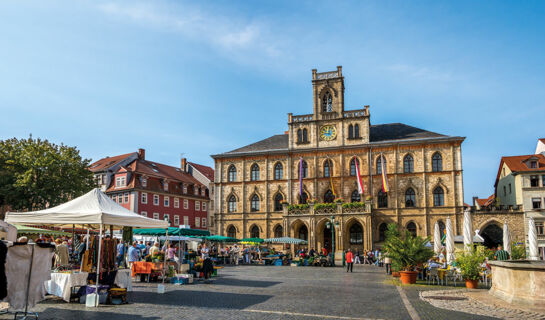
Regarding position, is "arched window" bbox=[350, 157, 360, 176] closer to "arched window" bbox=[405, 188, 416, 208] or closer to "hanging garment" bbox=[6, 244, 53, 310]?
"arched window" bbox=[405, 188, 416, 208]

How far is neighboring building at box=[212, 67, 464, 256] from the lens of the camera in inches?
1682

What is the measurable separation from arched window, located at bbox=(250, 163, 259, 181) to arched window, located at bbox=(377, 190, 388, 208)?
13188 mm

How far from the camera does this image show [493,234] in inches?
1805

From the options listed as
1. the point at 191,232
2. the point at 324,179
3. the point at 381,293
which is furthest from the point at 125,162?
the point at 381,293

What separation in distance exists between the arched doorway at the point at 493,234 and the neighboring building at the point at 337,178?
5521 millimetres

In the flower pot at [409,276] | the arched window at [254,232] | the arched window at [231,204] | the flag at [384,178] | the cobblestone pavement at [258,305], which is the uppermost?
the flag at [384,178]

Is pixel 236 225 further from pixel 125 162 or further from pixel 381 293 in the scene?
pixel 381 293

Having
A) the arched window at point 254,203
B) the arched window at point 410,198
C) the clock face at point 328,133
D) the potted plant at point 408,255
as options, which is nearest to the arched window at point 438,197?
the arched window at point 410,198

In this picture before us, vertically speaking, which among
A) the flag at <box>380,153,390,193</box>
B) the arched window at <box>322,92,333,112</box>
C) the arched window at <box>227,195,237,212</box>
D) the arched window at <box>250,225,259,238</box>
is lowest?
the arched window at <box>250,225,259,238</box>

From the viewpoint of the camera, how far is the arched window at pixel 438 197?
42750 mm

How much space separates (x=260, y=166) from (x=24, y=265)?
39.8 metres

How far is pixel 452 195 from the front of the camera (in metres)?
42.2

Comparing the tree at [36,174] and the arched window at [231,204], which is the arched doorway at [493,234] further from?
the tree at [36,174]

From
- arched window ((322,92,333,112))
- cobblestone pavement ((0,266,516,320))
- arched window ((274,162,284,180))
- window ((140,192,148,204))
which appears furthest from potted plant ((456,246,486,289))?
window ((140,192,148,204))
